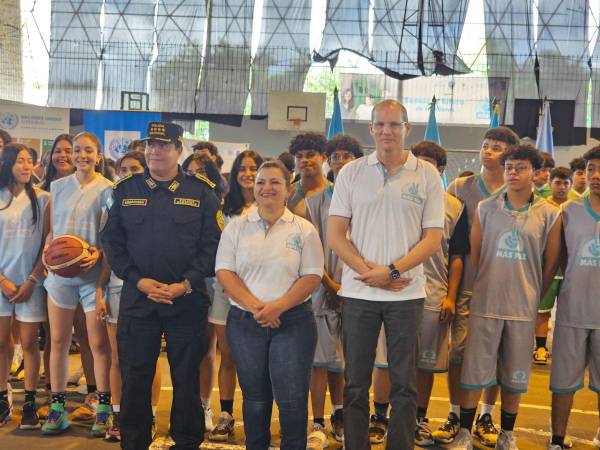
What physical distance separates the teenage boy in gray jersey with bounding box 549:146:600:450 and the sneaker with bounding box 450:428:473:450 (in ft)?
1.75

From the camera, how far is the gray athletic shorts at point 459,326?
5031 millimetres

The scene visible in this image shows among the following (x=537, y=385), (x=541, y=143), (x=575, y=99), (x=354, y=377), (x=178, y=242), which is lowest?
(x=537, y=385)

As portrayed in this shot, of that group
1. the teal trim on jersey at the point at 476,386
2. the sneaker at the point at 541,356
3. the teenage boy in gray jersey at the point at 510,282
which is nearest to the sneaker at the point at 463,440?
the teenage boy in gray jersey at the point at 510,282

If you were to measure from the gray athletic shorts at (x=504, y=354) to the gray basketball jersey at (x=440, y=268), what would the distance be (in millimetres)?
310

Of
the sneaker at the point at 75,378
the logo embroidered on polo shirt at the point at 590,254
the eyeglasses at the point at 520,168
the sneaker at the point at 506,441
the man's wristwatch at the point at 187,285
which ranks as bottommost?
the sneaker at the point at 75,378

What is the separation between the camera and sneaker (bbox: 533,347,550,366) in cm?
773

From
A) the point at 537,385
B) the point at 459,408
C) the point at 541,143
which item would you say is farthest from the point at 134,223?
the point at 541,143

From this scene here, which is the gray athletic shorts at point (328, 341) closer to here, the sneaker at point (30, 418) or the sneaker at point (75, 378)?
the sneaker at point (30, 418)

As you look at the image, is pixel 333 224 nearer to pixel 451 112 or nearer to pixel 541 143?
pixel 541 143

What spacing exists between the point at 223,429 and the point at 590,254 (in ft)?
8.71

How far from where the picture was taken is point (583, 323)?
15.3ft

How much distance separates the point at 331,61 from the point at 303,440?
1613 cm

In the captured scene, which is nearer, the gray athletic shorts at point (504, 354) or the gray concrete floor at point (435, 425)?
the gray athletic shorts at point (504, 354)

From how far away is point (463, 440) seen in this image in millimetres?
4816
